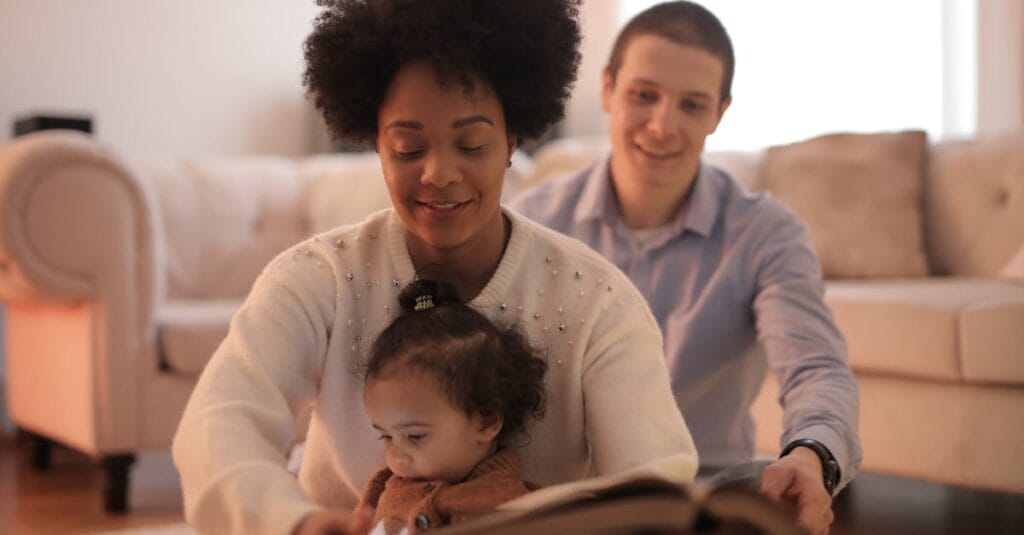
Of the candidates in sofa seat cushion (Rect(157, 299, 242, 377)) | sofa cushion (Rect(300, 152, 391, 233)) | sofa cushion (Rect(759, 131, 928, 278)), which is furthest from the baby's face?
sofa cushion (Rect(300, 152, 391, 233))

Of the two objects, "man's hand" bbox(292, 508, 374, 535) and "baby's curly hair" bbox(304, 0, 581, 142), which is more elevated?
"baby's curly hair" bbox(304, 0, 581, 142)

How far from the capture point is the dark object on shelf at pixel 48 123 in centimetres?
436

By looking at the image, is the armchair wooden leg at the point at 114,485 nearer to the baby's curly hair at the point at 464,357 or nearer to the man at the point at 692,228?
the man at the point at 692,228

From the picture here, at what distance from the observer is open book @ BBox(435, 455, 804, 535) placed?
0.93m

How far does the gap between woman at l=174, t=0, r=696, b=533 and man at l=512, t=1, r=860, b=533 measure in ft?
1.63

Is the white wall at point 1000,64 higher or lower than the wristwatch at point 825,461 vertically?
higher

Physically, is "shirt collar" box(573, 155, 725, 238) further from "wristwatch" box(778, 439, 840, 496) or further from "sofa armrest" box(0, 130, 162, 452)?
"sofa armrest" box(0, 130, 162, 452)

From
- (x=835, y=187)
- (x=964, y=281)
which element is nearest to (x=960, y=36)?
(x=835, y=187)

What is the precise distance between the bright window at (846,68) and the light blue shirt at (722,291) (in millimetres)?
2417

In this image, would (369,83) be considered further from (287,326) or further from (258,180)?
(258,180)

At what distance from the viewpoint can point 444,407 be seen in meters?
1.33

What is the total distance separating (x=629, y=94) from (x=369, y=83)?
0.78 m

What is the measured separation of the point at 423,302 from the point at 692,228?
784 millimetres

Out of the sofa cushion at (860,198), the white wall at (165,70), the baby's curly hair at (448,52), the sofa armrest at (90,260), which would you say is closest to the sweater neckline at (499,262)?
the baby's curly hair at (448,52)
